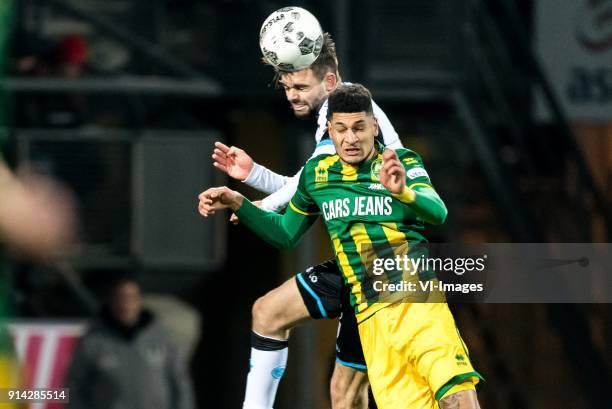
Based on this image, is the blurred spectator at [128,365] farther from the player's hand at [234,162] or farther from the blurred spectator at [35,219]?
the blurred spectator at [35,219]

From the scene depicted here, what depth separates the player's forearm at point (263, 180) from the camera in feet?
24.9

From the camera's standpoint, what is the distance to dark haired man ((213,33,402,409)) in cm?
748

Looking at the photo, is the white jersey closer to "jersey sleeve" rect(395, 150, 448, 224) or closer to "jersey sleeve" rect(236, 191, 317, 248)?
"jersey sleeve" rect(236, 191, 317, 248)

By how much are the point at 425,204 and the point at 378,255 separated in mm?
500

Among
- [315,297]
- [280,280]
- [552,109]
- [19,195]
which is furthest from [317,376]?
[19,195]

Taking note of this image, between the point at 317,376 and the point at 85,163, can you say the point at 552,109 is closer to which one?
the point at 317,376

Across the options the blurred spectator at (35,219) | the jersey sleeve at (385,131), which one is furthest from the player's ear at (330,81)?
the blurred spectator at (35,219)

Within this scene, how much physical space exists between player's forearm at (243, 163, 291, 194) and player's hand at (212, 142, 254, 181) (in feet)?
0.13

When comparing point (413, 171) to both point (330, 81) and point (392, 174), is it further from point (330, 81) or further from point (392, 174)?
point (330, 81)

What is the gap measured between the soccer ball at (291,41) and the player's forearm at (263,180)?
497 mm

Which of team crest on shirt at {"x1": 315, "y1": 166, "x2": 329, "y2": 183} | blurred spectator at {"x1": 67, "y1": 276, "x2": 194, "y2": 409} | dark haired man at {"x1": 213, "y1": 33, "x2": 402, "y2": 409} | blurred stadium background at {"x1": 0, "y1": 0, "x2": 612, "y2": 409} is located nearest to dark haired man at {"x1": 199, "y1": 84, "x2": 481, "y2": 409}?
team crest on shirt at {"x1": 315, "y1": 166, "x2": 329, "y2": 183}

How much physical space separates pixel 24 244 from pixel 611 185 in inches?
353

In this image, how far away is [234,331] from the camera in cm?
1301

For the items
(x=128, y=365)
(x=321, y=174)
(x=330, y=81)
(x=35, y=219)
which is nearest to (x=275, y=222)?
(x=321, y=174)
